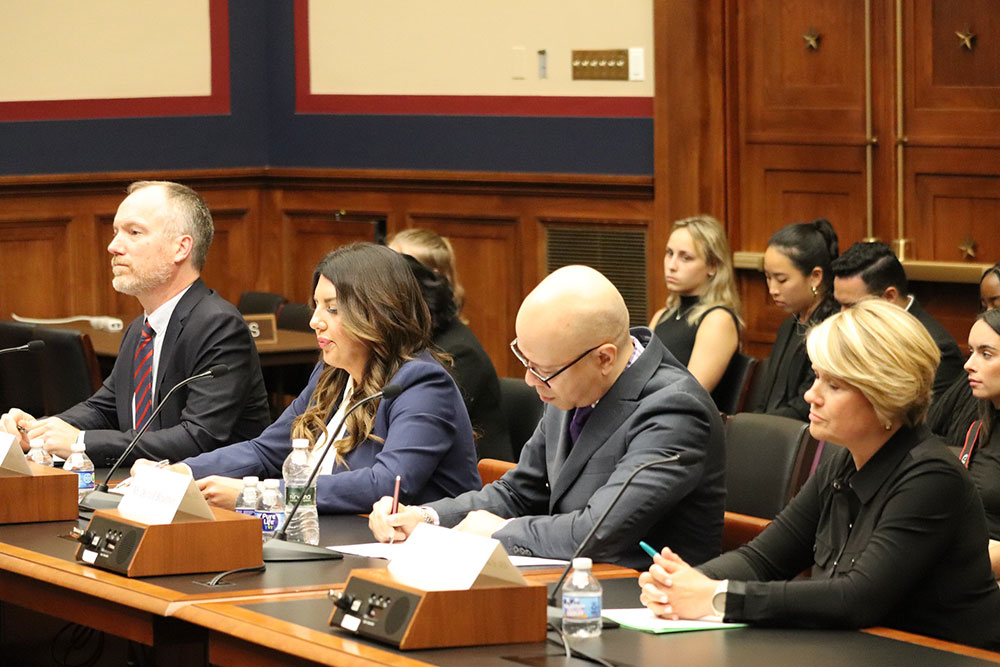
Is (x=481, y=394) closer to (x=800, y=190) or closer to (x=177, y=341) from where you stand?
(x=177, y=341)

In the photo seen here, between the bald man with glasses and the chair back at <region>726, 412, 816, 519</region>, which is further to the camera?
the chair back at <region>726, 412, 816, 519</region>

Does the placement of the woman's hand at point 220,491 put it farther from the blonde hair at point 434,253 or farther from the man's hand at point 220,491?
the blonde hair at point 434,253

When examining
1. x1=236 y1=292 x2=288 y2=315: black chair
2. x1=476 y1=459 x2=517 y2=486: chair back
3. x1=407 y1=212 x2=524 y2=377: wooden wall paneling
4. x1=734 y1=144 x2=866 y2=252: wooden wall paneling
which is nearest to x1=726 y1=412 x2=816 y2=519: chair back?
x1=476 y1=459 x2=517 y2=486: chair back

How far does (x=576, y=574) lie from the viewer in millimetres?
2566

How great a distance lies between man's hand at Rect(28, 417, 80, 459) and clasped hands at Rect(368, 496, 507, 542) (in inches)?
46.0

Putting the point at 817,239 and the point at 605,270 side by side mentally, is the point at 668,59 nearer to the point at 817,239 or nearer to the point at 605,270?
the point at 605,270

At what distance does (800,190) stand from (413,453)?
375cm

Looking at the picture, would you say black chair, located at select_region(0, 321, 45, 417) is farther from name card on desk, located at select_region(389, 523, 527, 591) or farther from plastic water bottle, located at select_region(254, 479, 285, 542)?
name card on desk, located at select_region(389, 523, 527, 591)

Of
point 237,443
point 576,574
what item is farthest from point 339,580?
point 237,443

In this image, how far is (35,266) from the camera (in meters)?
8.54

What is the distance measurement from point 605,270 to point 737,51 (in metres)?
1.26

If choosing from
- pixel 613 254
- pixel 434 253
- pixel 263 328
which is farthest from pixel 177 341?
pixel 613 254

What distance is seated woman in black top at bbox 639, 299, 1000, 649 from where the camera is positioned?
2.69m

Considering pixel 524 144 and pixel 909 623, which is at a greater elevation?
pixel 524 144
